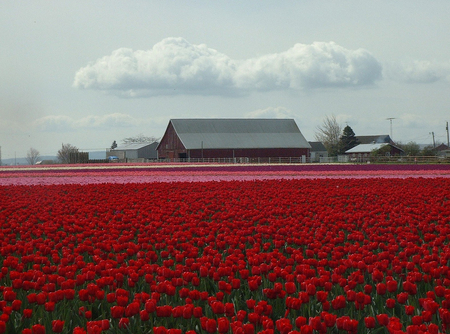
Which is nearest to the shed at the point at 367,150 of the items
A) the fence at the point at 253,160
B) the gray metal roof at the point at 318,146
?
the fence at the point at 253,160

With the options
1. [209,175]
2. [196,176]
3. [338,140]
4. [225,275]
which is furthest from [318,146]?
[225,275]

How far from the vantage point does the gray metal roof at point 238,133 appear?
74.4m

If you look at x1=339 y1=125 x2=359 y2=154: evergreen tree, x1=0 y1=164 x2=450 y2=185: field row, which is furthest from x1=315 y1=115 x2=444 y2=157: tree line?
x1=0 y1=164 x2=450 y2=185: field row

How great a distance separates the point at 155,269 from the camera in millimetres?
5500

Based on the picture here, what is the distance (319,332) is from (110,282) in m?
1.95

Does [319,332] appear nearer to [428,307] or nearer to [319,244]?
[428,307]

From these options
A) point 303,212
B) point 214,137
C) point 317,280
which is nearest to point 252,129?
point 214,137

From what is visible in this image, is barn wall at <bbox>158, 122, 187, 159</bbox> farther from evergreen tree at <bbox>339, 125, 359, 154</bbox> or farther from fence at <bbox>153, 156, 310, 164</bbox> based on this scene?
evergreen tree at <bbox>339, 125, 359, 154</bbox>

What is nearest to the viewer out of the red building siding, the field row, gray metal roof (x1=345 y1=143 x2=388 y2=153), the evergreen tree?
the field row

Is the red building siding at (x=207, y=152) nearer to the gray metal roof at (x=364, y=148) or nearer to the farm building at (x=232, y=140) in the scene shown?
the farm building at (x=232, y=140)

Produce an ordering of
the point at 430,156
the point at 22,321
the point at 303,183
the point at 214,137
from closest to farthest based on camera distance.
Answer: the point at 22,321
the point at 303,183
the point at 430,156
the point at 214,137

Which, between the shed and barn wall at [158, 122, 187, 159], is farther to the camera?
the shed

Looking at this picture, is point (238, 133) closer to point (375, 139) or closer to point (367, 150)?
point (367, 150)

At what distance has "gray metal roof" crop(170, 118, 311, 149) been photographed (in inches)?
2931
